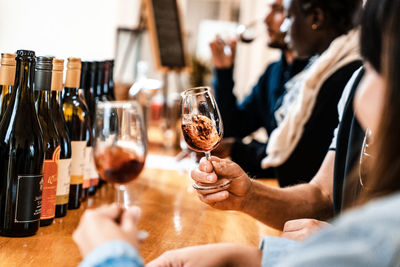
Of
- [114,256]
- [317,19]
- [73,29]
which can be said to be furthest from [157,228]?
[73,29]

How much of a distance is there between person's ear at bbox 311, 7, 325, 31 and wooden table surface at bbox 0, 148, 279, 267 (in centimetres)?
96

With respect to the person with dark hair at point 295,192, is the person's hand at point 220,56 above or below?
above

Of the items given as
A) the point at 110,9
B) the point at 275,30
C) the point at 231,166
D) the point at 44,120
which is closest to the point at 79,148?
the point at 44,120

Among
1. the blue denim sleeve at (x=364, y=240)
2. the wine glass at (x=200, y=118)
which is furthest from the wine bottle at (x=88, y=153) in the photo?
the blue denim sleeve at (x=364, y=240)

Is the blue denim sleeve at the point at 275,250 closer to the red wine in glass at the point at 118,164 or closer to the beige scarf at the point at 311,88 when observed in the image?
the red wine in glass at the point at 118,164

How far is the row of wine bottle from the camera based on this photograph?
3.49ft

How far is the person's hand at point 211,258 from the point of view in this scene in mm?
860

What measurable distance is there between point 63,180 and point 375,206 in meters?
0.87

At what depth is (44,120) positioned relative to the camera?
1224 mm

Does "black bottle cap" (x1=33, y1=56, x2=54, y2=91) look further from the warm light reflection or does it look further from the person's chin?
the person's chin

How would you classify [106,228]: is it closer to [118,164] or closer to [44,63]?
[118,164]

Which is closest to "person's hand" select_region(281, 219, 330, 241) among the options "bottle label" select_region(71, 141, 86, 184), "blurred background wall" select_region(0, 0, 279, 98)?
"bottle label" select_region(71, 141, 86, 184)

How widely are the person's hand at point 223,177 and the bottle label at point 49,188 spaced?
1.01 ft

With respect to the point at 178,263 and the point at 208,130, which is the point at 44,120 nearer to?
the point at 208,130
